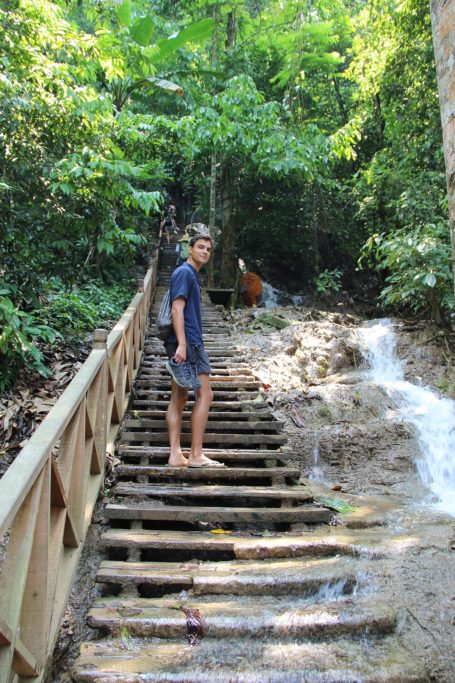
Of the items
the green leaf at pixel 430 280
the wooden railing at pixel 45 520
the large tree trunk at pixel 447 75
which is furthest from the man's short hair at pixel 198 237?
the green leaf at pixel 430 280

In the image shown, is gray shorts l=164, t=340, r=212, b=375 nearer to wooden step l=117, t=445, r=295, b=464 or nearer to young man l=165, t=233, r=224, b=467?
young man l=165, t=233, r=224, b=467

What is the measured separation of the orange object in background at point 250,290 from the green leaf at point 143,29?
19.3 ft

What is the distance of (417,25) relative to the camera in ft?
27.8

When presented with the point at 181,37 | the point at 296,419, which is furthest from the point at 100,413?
the point at 181,37

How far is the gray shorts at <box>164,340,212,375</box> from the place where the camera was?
3920 millimetres

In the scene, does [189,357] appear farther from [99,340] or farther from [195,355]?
[99,340]

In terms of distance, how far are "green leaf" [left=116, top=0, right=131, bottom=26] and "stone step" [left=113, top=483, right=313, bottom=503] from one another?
10335mm

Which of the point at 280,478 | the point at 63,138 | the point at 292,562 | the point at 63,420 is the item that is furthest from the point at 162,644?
the point at 63,138

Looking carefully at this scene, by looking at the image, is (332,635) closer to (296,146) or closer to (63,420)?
(63,420)

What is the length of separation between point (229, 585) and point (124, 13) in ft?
37.9

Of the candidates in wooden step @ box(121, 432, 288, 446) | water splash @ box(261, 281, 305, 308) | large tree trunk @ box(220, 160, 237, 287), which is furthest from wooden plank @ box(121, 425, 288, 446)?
water splash @ box(261, 281, 305, 308)

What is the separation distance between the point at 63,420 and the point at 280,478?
2137 millimetres

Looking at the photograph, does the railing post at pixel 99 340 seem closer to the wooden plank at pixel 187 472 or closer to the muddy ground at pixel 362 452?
the wooden plank at pixel 187 472

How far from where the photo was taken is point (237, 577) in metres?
2.79
